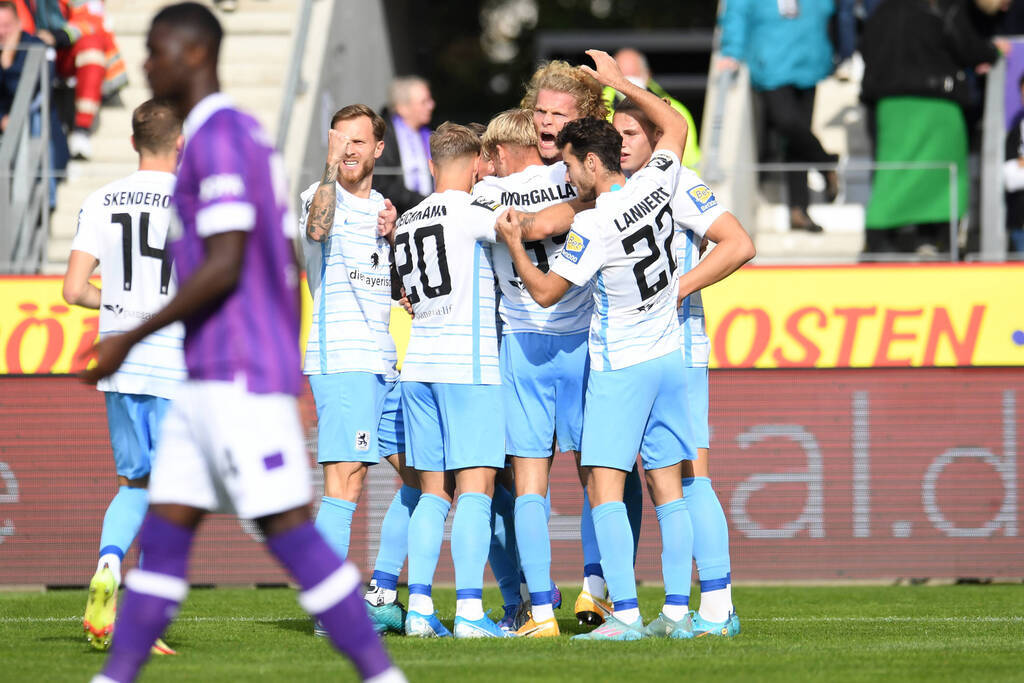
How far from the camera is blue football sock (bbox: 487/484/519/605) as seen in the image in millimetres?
7578

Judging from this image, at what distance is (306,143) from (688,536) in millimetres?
8425

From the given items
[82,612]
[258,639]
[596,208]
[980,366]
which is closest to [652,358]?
[596,208]

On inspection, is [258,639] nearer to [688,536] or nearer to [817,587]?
[688,536]

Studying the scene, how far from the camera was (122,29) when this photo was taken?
16562mm

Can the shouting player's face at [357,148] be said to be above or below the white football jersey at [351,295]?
above

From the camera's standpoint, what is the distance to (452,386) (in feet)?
22.6

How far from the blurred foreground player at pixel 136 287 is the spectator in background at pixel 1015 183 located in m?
7.58

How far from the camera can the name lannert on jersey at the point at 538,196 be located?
23.7 feet

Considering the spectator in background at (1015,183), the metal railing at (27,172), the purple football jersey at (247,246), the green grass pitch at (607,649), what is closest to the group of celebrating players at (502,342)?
the green grass pitch at (607,649)

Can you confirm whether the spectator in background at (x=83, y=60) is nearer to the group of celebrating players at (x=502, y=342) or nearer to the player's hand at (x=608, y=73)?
the group of celebrating players at (x=502, y=342)

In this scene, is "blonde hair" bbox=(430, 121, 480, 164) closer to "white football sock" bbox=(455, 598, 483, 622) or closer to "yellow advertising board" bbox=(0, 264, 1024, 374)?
"white football sock" bbox=(455, 598, 483, 622)

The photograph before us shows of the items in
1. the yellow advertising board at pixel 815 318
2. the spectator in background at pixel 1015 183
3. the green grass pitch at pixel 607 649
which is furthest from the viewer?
the spectator in background at pixel 1015 183

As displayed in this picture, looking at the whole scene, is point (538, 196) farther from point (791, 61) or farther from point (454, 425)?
point (791, 61)

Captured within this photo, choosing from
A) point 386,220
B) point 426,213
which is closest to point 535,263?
point 426,213
